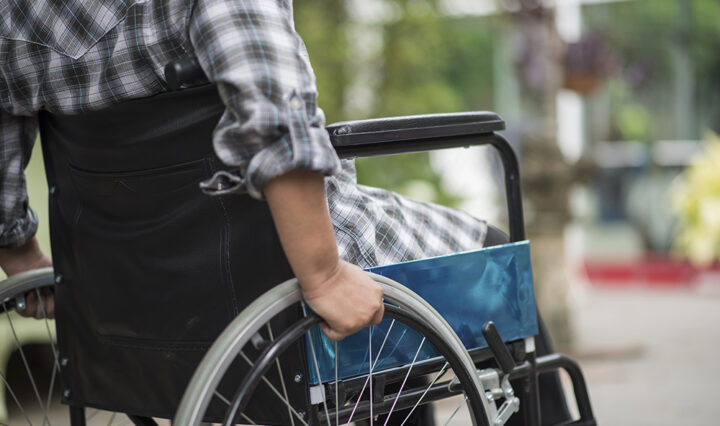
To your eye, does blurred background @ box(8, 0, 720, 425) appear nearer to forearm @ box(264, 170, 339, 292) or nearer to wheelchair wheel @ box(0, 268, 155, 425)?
wheelchair wheel @ box(0, 268, 155, 425)

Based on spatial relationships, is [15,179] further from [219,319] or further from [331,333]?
[331,333]

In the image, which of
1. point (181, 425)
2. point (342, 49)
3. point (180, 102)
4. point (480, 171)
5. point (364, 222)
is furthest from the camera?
point (480, 171)

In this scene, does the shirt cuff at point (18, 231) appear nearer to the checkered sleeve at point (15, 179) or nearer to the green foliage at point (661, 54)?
the checkered sleeve at point (15, 179)

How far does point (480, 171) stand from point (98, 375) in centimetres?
544

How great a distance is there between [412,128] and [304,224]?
1.06 ft

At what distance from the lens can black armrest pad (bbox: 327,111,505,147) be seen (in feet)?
3.98

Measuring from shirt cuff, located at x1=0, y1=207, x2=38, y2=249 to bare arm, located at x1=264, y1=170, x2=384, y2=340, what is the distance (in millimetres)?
616

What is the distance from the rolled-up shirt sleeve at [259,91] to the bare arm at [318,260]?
3cm

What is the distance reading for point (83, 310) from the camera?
4.36 feet

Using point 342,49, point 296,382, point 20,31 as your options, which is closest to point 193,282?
point 296,382

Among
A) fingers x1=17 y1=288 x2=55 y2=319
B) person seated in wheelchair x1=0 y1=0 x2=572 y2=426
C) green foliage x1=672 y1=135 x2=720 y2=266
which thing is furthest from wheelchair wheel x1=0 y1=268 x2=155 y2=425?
green foliage x1=672 y1=135 x2=720 y2=266

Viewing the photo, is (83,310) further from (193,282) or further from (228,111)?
(228,111)

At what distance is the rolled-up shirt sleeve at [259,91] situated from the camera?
1007 mm

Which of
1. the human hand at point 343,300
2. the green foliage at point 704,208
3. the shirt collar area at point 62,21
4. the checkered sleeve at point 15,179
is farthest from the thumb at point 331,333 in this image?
the green foliage at point 704,208
